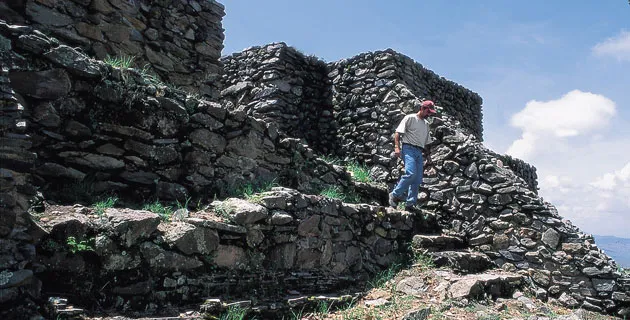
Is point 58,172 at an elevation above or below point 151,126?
below

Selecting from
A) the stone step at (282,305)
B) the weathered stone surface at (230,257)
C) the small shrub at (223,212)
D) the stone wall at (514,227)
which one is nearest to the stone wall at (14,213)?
the stone step at (282,305)

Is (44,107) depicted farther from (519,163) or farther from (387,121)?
(519,163)

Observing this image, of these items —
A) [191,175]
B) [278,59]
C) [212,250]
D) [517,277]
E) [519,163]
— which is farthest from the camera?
[519,163]

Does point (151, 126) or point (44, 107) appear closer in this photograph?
point (44, 107)

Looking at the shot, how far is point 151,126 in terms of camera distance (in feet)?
15.6

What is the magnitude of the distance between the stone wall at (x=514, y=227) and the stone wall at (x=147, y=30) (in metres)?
→ 4.10

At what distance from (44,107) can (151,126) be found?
105cm

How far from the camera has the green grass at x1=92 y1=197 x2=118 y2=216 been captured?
3667 mm

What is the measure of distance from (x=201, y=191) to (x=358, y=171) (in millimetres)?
3924

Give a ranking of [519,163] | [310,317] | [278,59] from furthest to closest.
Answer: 1. [519,163]
2. [278,59]
3. [310,317]

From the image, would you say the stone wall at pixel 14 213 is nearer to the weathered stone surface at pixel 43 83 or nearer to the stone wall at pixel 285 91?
the weathered stone surface at pixel 43 83

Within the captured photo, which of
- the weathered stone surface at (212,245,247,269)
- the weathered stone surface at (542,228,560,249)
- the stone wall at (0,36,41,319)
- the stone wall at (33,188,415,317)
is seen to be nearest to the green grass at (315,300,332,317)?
the stone wall at (33,188,415,317)

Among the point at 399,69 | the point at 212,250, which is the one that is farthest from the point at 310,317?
the point at 399,69

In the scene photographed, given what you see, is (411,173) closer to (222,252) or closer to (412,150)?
(412,150)
